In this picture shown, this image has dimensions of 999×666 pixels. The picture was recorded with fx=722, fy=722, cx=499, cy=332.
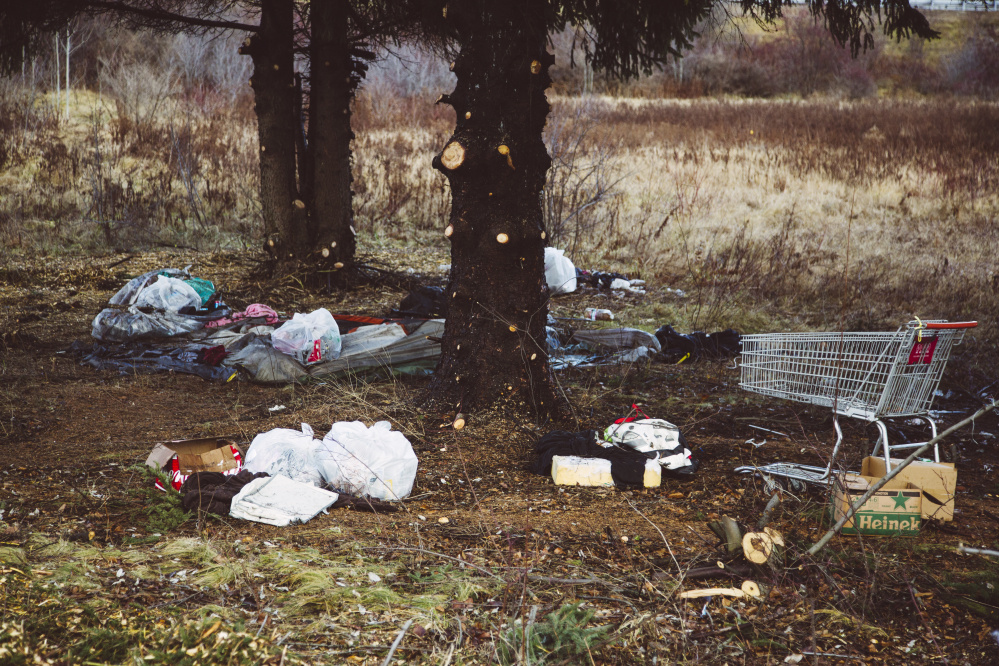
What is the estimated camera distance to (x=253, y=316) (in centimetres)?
631

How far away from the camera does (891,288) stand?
336 inches

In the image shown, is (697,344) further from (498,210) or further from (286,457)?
(286,457)

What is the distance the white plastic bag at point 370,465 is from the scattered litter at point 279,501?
7.0 inches

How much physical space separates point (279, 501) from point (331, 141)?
546cm

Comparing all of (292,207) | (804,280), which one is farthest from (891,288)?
(292,207)

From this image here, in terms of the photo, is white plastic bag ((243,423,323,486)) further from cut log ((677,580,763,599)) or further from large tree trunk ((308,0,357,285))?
large tree trunk ((308,0,357,285))

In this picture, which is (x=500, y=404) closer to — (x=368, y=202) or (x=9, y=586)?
(x=9, y=586)

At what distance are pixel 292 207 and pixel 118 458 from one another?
4685 millimetres

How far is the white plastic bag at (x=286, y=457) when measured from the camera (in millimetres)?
3486

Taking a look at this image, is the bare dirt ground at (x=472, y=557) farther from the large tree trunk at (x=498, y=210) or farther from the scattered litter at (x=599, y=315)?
the scattered litter at (x=599, y=315)

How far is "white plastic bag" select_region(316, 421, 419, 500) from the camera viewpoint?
137 inches

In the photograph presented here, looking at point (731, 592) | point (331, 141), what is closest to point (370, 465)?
point (731, 592)

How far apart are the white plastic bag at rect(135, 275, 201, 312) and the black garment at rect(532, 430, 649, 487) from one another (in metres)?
4.20

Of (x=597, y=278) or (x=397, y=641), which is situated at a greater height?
(x=597, y=278)
